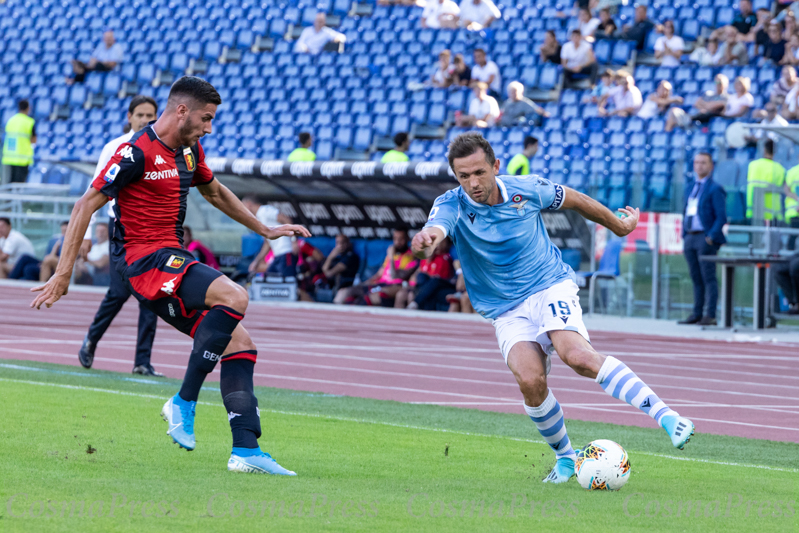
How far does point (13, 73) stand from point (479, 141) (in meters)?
29.2

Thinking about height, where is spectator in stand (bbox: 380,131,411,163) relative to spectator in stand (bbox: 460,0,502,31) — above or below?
below

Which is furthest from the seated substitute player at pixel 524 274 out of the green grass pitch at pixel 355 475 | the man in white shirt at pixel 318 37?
the man in white shirt at pixel 318 37

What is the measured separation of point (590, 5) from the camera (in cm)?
2500

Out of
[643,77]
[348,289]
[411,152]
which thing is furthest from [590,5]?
[348,289]

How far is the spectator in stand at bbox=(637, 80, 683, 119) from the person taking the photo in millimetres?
21009

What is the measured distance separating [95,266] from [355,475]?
17.8 meters

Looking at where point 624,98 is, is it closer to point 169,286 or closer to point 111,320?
point 111,320

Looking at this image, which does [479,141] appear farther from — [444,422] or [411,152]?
[411,152]

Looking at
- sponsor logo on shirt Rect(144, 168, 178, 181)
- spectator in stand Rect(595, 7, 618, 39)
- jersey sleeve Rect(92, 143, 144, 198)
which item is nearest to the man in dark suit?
spectator in stand Rect(595, 7, 618, 39)

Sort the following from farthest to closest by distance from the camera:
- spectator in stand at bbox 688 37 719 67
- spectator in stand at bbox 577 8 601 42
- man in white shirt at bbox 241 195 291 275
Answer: spectator in stand at bbox 577 8 601 42, spectator in stand at bbox 688 37 719 67, man in white shirt at bbox 241 195 291 275

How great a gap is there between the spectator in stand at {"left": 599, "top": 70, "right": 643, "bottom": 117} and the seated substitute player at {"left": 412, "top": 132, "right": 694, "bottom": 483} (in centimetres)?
1540

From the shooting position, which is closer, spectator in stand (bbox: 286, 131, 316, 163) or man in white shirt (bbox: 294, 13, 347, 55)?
→ spectator in stand (bbox: 286, 131, 316, 163)

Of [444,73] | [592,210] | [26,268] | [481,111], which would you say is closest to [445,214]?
[592,210]

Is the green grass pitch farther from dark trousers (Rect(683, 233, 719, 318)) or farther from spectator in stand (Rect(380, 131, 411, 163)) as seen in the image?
spectator in stand (Rect(380, 131, 411, 163))
